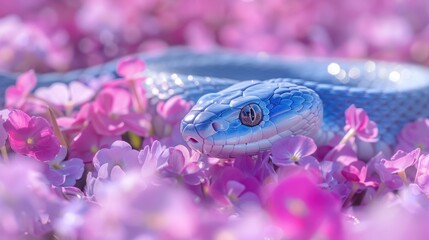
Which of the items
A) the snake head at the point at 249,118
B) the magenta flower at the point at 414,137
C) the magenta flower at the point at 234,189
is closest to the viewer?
the magenta flower at the point at 234,189

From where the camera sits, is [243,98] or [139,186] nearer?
[139,186]

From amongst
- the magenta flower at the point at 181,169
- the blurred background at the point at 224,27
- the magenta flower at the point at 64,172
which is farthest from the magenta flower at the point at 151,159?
the blurred background at the point at 224,27

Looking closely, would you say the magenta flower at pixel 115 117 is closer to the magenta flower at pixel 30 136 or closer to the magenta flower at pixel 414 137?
the magenta flower at pixel 30 136

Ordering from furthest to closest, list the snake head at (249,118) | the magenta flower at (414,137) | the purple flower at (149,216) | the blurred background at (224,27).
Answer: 1. the blurred background at (224,27)
2. the magenta flower at (414,137)
3. the snake head at (249,118)
4. the purple flower at (149,216)

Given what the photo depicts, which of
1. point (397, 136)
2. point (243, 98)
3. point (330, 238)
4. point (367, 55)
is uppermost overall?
point (330, 238)

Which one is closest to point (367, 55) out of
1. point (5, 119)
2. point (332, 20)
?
point (332, 20)

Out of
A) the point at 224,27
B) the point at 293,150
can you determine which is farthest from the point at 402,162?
the point at 224,27

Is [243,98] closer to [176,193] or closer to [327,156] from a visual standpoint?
[327,156]

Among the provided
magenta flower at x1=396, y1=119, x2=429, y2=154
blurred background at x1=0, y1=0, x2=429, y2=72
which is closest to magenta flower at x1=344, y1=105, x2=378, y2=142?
magenta flower at x1=396, y1=119, x2=429, y2=154

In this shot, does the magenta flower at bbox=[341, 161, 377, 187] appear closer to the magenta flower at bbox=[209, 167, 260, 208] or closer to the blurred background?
the magenta flower at bbox=[209, 167, 260, 208]
